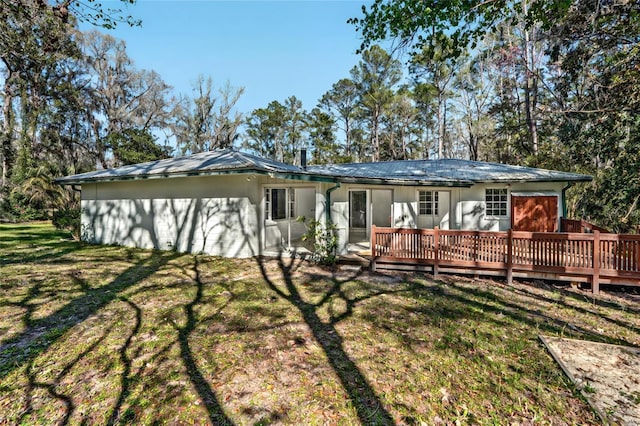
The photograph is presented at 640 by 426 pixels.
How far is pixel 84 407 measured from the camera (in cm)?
270

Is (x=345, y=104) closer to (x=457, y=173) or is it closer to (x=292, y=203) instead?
(x=457, y=173)

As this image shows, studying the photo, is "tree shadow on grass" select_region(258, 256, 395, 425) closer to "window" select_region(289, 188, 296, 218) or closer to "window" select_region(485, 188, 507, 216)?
"window" select_region(289, 188, 296, 218)

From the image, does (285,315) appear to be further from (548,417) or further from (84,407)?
(548,417)

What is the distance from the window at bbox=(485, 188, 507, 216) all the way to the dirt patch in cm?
837

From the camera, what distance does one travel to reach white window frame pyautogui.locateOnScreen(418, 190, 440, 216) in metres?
11.7

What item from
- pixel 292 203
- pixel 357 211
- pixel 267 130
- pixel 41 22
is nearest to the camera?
pixel 41 22

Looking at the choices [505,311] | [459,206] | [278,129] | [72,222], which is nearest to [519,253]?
[505,311]

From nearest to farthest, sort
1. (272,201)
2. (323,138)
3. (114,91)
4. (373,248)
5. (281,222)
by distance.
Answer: (373,248) → (272,201) → (281,222) → (114,91) → (323,138)

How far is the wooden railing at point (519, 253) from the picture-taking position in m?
6.09

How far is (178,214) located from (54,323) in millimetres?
5601

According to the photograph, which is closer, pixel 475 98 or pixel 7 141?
pixel 7 141

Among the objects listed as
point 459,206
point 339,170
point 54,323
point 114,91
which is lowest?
point 54,323

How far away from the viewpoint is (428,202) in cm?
1178

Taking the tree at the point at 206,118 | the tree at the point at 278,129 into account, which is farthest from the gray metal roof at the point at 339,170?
the tree at the point at 206,118
